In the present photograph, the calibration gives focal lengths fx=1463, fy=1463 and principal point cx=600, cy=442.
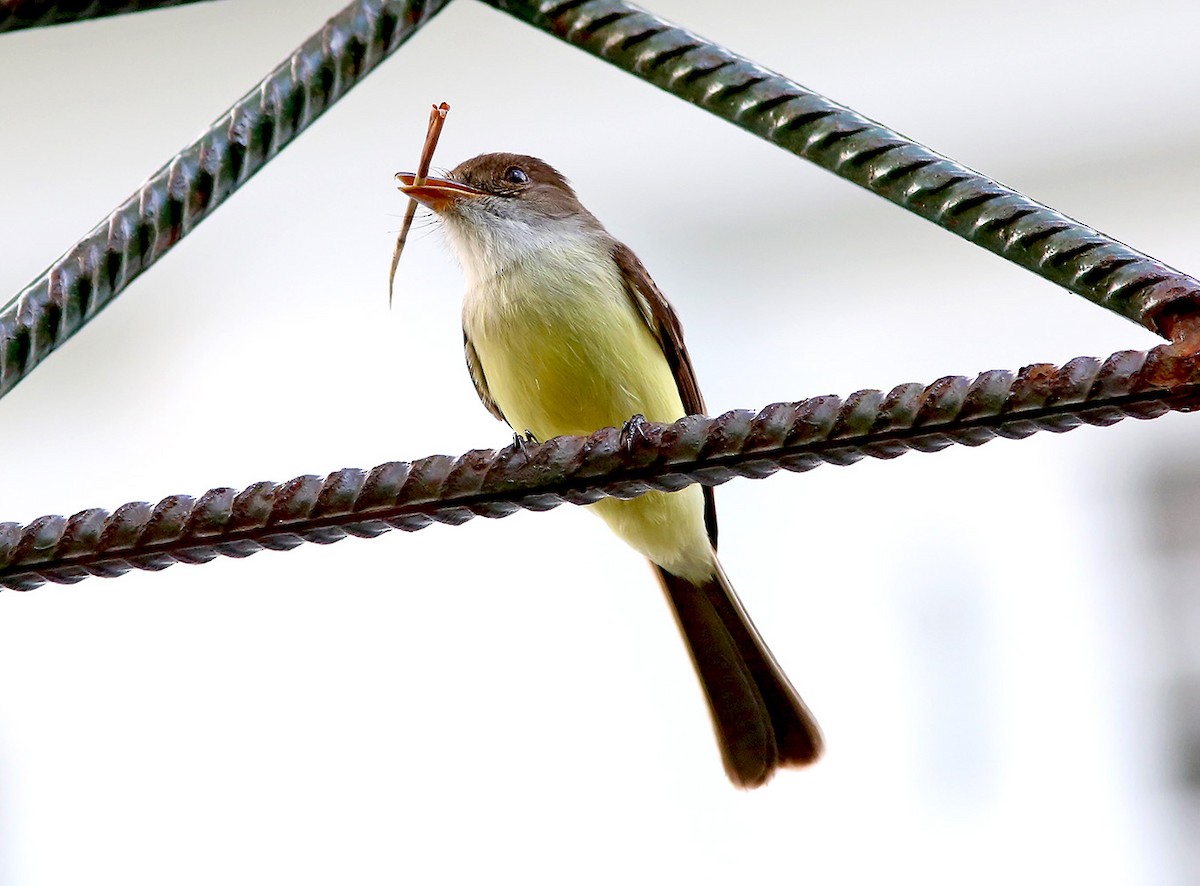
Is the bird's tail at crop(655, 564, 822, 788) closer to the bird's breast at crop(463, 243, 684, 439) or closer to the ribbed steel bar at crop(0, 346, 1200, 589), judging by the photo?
the bird's breast at crop(463, 243, 684, 439)

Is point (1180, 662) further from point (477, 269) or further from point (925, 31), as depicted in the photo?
point (477, 269)

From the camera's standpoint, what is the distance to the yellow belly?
2.75 metres

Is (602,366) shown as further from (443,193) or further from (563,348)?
(443,193)

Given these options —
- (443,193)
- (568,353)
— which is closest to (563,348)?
(568,353)

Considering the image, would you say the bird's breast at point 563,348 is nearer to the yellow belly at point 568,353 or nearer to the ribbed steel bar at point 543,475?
the yellow belly at point 568,353

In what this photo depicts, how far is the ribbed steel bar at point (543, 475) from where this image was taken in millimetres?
1025

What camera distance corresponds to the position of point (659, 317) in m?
3.00

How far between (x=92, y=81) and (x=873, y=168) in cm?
671

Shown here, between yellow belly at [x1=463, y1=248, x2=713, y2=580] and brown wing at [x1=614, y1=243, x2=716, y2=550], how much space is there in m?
0.02

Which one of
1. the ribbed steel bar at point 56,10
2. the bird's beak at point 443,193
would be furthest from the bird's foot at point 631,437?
the bird's beak at point 443,193

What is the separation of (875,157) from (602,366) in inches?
62.2

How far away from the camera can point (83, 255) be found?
4.09 ft

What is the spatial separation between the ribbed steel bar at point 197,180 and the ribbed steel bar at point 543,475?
0.18 m

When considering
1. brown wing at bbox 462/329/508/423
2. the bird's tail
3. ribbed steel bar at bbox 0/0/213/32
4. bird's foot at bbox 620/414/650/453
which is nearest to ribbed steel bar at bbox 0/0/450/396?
ribbed steel bar at bbox 0/0/213/32
